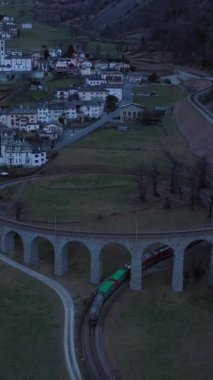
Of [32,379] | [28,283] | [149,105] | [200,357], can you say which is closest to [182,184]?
[28,283]

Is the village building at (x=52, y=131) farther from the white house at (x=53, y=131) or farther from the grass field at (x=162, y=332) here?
the grass field at (x=162, y=332)

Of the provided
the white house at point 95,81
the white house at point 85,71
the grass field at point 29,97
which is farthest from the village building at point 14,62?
the grass field at point 29,97

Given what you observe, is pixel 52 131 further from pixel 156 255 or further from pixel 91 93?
pixel 156 255

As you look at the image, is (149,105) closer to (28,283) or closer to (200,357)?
(28,283)

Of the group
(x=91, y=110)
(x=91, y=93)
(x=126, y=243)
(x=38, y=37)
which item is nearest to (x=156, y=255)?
(x=126, y=243)

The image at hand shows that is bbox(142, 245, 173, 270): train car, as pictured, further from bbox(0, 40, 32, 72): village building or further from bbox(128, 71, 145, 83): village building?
bbox(0, 40, 32, 72): village building

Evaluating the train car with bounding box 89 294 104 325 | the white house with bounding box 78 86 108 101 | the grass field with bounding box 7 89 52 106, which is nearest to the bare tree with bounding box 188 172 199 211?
the train car with bounding box 89 294 104 325
